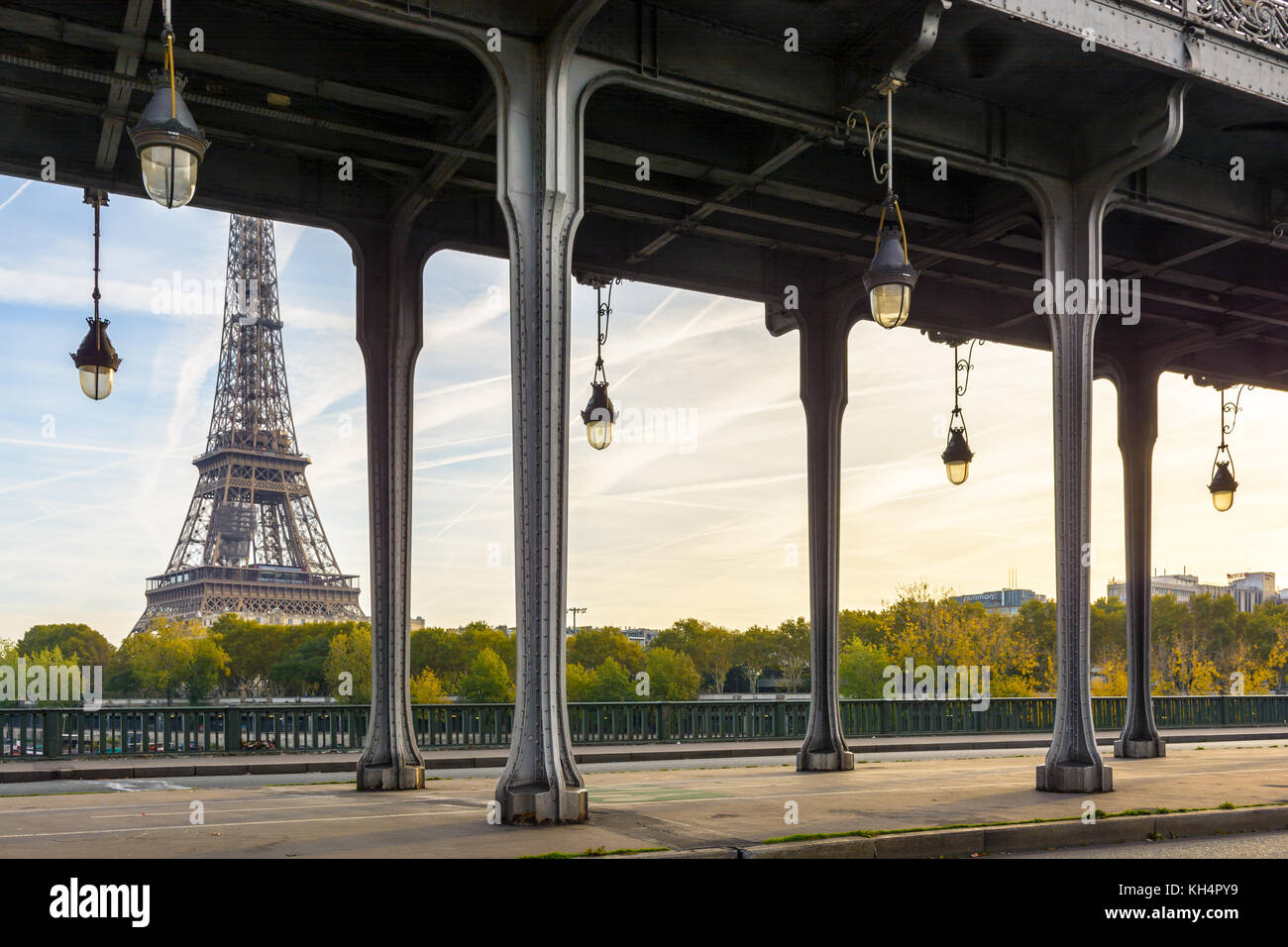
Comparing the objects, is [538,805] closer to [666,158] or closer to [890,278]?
[890,278]

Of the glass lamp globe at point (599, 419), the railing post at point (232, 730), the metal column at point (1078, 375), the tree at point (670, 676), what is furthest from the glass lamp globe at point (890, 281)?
the tree at point (670, 676)

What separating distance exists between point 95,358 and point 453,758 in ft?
33.0

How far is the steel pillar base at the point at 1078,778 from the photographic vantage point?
15.1 metres

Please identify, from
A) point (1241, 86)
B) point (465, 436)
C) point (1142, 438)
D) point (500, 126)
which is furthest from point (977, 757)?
point (465, 436)

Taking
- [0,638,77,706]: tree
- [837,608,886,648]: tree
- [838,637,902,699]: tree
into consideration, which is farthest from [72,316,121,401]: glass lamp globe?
[837,608,886,648]: tree

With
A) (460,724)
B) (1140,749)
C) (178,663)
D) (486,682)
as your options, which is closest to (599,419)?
(460,724)

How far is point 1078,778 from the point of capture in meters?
15.1

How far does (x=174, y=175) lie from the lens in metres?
9.74

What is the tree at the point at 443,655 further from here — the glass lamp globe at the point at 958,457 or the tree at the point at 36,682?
the glass lamp globe at the point at 958,457

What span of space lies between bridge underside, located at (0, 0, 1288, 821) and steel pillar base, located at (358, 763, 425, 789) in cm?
10

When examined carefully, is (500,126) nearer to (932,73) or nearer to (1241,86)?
(932,73)

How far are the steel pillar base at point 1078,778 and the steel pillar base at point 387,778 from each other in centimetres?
831

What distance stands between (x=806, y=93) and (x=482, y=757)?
45.0ft
